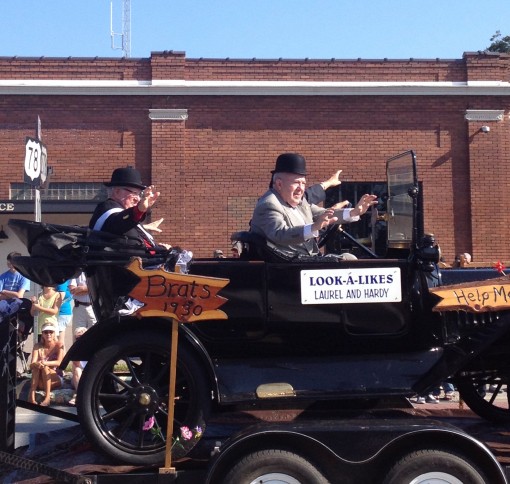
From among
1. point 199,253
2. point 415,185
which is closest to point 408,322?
point 415,185

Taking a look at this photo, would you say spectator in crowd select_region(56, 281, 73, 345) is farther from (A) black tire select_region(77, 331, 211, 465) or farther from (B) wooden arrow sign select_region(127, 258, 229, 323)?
(B) wooden arrow sign select_region(127, 258, 229, 323)

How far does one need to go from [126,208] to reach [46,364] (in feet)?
14.0

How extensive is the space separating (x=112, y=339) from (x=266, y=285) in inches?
38.4

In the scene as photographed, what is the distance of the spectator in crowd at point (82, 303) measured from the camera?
9.84m

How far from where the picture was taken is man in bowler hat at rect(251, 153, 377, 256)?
467 centimetres

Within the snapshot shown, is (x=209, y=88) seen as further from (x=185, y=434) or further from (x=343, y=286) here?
(x=185, y=434)

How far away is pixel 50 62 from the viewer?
1553 cm

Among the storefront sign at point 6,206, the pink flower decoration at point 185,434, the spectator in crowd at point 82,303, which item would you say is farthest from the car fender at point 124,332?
the storefront sign at point 6,206

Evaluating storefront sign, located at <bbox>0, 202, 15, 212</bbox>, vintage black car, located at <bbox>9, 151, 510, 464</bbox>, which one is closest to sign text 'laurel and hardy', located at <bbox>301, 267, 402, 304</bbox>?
vintage black car, located at <bbox>9, 151, 510, 464</bbox>

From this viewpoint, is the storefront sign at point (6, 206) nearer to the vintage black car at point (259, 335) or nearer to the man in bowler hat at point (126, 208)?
the man in bowler hat at point (126, 208)

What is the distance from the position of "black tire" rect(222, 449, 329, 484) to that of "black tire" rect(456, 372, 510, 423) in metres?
1.82

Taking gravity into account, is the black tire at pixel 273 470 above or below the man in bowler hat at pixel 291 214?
below

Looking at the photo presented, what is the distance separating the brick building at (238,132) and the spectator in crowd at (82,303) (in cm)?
503

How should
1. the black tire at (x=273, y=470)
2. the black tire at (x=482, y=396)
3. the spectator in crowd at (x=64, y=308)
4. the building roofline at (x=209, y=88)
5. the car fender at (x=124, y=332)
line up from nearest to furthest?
the black tire at (x=273, y=470) < the car fender at (x=124, y=332) < the black tire at (x=482, y=396) < the spectator in crowd at (x=64, y=308) < the building roofline at (x=209, y=88)
